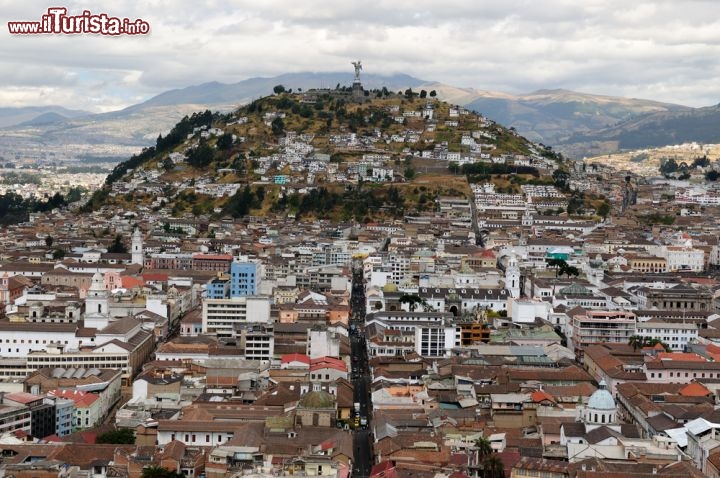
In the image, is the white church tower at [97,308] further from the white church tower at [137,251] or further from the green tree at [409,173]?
the green tree at [409,173]

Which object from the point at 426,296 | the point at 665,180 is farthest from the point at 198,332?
the point at 665,180

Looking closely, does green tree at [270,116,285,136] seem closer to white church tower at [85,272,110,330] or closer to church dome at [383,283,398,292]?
church dome at [383,283,398,292]

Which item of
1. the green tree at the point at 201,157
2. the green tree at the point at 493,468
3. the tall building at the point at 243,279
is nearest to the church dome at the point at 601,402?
the green tree at the point at 493,468

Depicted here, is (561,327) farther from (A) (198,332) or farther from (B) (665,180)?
(B) (665,180)

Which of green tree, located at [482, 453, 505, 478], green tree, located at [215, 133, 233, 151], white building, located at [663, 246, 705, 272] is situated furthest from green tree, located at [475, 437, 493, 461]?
green tree, located at [215, 133, 233, 151]

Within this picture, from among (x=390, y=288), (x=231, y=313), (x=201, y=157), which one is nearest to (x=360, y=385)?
(x=231, y=313)
